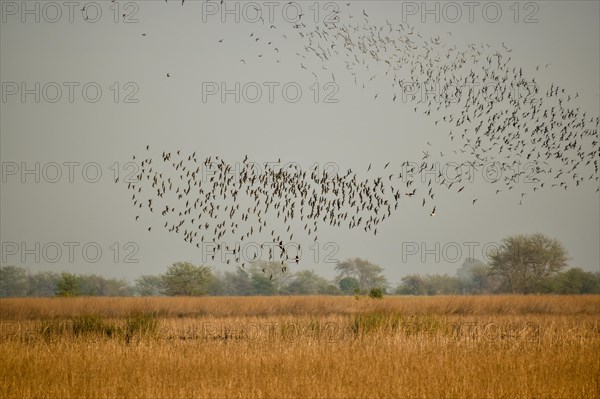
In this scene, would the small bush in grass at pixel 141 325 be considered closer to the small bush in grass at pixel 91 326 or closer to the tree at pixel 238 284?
the small bush in grass at pixel 91 326

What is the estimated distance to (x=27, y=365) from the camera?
17875 mm

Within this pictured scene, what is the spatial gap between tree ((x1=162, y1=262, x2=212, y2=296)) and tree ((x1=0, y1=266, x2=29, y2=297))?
49.6 meters

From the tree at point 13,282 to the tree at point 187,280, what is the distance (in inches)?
1953

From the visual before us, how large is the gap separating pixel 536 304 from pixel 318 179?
26.8 metres

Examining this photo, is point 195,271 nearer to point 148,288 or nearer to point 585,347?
point 148,288

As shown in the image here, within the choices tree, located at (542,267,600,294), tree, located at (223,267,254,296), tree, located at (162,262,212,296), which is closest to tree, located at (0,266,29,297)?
tree, located at (223,267,254,296)

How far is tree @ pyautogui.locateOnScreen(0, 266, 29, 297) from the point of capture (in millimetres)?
122688

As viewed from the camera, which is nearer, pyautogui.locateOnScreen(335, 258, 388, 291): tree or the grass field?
the grass field

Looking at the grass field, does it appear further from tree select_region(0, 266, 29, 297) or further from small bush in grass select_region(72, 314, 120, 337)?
tree select_region(0, 266, 29, 297)

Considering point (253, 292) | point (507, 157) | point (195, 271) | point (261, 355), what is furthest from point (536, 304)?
point (253, 292)

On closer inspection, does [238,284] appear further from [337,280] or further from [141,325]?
[141,325]

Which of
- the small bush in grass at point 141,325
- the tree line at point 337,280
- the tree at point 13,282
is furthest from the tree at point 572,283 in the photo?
the tree at point 13,282

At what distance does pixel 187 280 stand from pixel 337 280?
185 feet

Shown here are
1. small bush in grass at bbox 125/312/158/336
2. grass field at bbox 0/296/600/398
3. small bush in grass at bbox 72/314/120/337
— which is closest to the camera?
grass field at bbox 0/296/600/398
